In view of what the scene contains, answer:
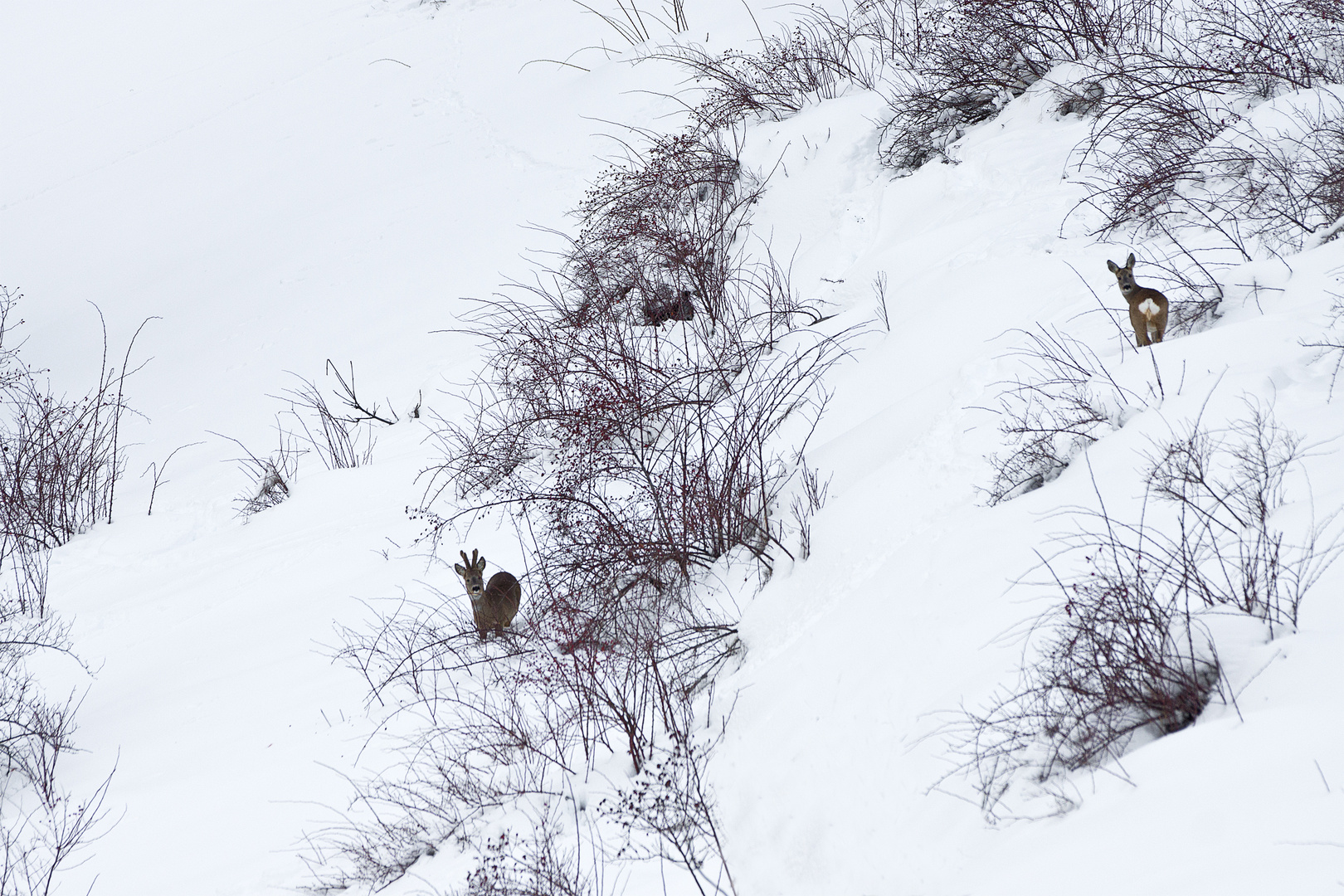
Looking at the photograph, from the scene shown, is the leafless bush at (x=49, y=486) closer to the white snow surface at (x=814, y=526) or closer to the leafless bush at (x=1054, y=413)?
the white snow surface at (x=814, y=526)

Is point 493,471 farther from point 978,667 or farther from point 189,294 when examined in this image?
point 189,294

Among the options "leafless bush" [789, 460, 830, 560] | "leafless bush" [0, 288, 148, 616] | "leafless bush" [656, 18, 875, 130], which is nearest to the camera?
"leafless bush" [789, 460, 830, 560]

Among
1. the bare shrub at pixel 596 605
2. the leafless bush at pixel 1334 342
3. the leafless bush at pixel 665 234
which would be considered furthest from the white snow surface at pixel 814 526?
the leafless bush at pixel 665 234

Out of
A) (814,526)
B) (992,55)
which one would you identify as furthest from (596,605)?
(992,55)

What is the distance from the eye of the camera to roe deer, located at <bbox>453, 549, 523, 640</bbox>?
3.52 metres

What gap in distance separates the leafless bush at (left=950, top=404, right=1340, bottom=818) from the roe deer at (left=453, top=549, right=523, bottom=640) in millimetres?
1981

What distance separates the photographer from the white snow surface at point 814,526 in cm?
182

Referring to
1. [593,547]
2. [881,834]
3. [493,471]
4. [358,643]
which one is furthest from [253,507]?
[881,834]

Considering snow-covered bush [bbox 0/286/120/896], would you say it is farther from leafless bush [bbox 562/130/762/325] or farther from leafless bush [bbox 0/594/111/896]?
leafless bush [bbox 562/130/762/325]

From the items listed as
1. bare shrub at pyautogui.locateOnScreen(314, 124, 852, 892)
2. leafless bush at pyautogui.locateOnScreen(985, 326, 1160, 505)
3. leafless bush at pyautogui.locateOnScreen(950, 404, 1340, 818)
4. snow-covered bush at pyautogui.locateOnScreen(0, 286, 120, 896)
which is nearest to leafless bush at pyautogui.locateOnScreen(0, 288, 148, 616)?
snow-covered bush at pyautogui.locateOnScreen(0, 286, 120, 896)

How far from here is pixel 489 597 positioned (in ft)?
11.7

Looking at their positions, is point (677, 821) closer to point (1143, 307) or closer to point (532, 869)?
point (532, 869)

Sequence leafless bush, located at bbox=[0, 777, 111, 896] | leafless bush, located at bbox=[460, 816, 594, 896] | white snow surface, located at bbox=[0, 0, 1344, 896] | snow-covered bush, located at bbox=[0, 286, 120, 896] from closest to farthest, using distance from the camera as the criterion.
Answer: white snow surface, located at bbox=[0, 0, 1344, 896] < leafless bush, located at bbox=[460, 816, 594, 896] < leafless bush, located at bbox=[0, 777, 111, 896] < snow-covered bush, located at bbox=[0, 286, 120, 896]

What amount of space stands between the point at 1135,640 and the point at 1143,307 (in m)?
1.83
